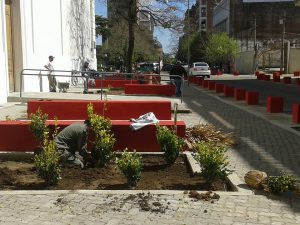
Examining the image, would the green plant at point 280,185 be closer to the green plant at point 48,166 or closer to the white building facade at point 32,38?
the green plant at point 48,166

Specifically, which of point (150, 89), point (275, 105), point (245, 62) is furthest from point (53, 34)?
point (245, 62)

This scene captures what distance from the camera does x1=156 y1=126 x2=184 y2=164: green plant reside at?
693 centimetres

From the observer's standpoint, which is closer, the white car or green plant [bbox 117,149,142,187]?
green plant [bbox 117,149,142,187]

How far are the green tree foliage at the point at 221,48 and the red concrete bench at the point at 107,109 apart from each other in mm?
62876

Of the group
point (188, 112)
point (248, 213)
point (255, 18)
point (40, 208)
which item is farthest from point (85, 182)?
point (255, 18)

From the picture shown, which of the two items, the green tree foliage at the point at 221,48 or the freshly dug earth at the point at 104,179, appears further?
the green tree foliage at the point at 221,48

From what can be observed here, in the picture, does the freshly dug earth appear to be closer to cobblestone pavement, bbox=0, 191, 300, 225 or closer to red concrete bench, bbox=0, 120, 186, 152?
cobblestone pavement, bbox=0, 191, 300, 225

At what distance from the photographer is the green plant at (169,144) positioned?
6934 millimetres

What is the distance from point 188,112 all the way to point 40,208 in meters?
10.00

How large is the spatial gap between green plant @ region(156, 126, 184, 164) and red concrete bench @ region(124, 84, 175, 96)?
1295 centimetres

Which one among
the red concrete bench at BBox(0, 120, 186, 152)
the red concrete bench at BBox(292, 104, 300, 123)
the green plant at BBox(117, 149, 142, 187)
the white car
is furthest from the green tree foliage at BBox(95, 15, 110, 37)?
the green plant at BBox(117, 149, 142, 187)

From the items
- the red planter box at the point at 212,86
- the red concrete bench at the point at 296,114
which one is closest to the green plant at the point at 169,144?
the red concrete bench at the point at 296,114

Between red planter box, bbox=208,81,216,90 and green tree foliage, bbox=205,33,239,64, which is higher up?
green tree foliage, bbox=205,33,239,64

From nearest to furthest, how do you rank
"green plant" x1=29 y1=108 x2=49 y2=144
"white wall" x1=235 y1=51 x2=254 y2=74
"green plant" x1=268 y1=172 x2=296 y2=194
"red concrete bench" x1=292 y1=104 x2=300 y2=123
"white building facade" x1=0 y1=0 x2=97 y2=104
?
"green plant" x1=268 y1=172 x2=296 y2=194
"green plant" x1=29 y1=108 x2=49 y2=144
"red concrete bench" x1=292 y1=104 x2=300 y2=123
"white building facade" x1=0 y1=0 x2=97 y2=104
"white wall" x1=235 y1=51 x2=254 y2=74
